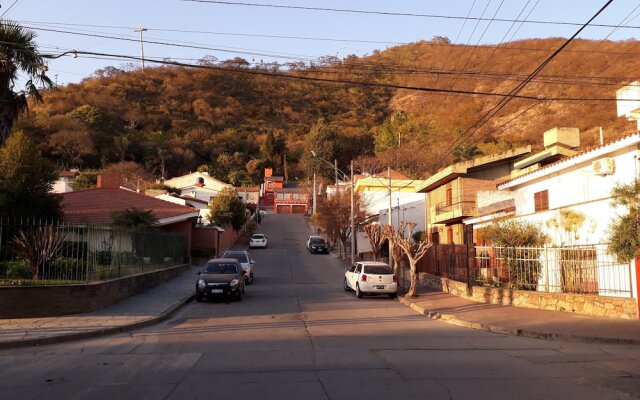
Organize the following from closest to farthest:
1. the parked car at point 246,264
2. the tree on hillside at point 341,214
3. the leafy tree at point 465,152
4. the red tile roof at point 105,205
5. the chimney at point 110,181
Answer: the parked car at point 246,264
the red tile roof at point 105,205
the chimney at point 110,181
the tree on hillside at point 341,214
the leafy tree at point 465,152

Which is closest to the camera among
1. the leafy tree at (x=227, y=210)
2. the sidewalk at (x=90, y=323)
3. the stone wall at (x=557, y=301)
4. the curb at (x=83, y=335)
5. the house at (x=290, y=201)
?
the curb at (x=83, y=335)

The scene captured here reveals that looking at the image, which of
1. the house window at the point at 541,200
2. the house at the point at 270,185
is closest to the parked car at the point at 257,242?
the house window at the point at 541,200

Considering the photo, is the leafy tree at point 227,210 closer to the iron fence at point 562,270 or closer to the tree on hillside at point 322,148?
the iron fence at point 562,270

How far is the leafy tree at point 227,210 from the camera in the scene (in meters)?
53.4

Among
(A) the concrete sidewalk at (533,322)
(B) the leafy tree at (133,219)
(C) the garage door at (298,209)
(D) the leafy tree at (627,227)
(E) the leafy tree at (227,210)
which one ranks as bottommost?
(A) the concrete sidewalk at (533,322)

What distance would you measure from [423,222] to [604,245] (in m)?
34.7

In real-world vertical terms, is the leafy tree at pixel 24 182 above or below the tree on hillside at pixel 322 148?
below

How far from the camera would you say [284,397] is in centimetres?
707

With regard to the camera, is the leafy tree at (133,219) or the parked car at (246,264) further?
the leafy tree at (133,219)

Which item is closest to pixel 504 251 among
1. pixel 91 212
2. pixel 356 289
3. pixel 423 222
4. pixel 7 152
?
pixel 356 289

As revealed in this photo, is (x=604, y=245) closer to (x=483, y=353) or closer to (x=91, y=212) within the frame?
(x=483, y=353)

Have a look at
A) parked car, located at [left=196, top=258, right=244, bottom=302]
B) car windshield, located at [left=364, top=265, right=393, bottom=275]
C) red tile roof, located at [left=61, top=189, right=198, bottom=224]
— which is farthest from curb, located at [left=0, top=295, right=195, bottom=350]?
red tile roof, located at [left=61, top=189, right=198, bottom=224]

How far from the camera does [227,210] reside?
5419 cm

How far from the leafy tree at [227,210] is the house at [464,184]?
22.2 metres
